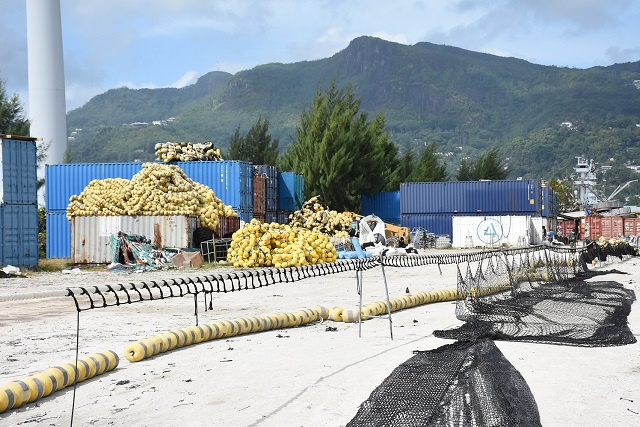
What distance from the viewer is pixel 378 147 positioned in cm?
6556

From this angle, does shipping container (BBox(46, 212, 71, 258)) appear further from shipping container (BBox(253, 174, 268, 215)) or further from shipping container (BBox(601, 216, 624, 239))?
shipping container (BBox(601, 216, 624, 239))

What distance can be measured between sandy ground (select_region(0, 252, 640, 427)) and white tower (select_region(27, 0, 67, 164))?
63332mm

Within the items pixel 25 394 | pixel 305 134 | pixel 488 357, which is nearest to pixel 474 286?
pixel 488 357

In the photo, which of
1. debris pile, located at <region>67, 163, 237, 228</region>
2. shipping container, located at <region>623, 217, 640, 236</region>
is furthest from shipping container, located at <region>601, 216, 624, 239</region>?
debris pile, located at <region>67, 163, 237, 228</region>

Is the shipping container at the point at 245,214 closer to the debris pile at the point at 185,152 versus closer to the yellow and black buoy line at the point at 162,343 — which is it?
the debris pile at the point at 185,152

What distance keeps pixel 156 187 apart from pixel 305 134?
33.3 meters

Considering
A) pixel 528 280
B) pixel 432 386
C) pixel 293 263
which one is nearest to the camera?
pixel 432 386

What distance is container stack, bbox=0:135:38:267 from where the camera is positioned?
27562mm

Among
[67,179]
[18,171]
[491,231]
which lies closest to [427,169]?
[491,231]

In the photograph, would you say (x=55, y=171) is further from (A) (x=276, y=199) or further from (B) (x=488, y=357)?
(B) (x=488, y=357)

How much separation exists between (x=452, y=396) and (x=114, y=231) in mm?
25450

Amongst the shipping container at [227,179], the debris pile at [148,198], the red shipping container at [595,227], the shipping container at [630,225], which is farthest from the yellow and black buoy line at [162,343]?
the red shipping container at [595,227]

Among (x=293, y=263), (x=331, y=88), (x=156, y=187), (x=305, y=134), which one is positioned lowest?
(x=293, y=263)

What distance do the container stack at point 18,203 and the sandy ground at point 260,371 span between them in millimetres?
12575
